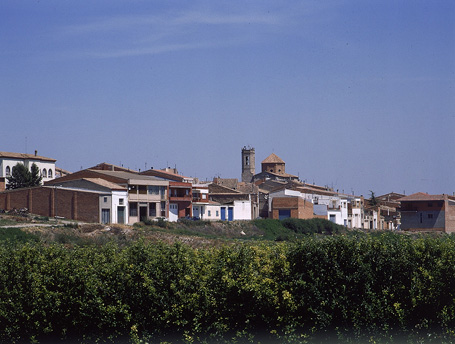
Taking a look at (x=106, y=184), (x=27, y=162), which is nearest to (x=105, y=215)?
(x=106, y=184)

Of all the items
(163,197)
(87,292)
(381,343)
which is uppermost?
(163,197)

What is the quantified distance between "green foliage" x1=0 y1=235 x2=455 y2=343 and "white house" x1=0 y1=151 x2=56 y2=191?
55.2m

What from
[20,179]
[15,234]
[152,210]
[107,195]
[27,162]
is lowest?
[15,234]

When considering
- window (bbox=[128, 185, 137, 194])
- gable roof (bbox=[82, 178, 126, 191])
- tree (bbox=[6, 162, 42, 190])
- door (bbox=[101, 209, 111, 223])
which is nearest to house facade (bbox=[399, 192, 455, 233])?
window (bbox=[128, 185, 137, 194])

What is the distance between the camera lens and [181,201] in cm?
A: 6975

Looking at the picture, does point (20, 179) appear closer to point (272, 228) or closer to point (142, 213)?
point (142, 213)

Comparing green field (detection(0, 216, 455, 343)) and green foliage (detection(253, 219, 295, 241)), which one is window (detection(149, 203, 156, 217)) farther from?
green field (detection(0, 216, 455, 343))

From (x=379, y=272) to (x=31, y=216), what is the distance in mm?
41851

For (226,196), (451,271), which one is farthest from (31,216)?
(451,271)

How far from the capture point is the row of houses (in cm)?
5697

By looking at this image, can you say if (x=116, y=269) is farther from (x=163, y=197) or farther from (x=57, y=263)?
(x=163, y=197)

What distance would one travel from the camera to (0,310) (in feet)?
67.0

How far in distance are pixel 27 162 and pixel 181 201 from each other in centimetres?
2301

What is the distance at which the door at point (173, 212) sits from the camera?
221 feet
